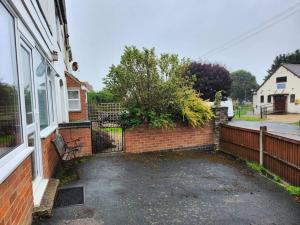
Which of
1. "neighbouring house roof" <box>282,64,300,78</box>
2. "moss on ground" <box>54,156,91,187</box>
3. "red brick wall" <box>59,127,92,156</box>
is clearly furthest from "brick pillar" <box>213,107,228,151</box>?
"neighbouring house roof" <box>282,64,300,78</box>

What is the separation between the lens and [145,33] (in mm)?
27969

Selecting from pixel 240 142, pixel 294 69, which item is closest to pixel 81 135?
pixel 240 142

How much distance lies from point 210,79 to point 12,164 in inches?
948

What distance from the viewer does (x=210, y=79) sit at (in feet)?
81.8

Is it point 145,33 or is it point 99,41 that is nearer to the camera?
point 99,41

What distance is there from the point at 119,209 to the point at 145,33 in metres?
26.4

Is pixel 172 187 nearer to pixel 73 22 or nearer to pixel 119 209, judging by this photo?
pixel 119 209

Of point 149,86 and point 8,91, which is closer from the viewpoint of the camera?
point 8,91

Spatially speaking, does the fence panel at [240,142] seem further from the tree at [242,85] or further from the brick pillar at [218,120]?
the tree at [242,85]

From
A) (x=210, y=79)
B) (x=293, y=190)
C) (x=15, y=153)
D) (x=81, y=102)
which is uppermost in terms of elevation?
(x=210, y=79)

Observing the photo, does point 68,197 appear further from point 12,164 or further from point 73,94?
point 73,94

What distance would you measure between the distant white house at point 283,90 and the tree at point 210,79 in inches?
342

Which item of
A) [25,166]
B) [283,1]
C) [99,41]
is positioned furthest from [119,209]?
[99,41]

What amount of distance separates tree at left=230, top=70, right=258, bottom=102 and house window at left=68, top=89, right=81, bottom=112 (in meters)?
58.9
